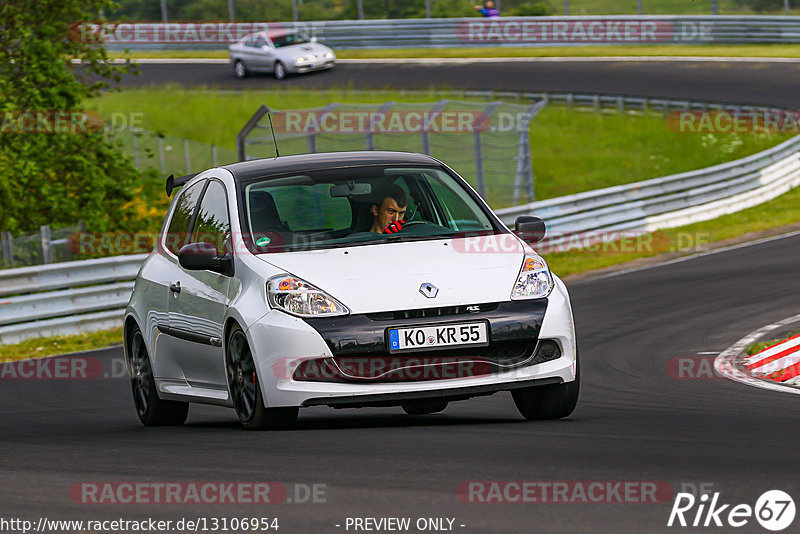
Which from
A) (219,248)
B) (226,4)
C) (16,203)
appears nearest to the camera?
(219,248)

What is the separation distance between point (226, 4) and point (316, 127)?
25654 mm

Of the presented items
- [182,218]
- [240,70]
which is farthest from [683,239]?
[240,70]

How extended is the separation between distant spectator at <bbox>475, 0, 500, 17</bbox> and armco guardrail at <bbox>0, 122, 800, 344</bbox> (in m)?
19.4

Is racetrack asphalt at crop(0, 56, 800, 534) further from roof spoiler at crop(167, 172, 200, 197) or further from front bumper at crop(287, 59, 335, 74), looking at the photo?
front bumper at crop(287, 59, 335, 74)

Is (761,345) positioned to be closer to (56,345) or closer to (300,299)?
(300,299)

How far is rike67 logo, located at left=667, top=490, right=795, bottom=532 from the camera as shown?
4.71 m

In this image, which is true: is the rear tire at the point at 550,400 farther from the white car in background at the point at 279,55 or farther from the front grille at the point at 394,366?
the white car in background at the point at 279,55

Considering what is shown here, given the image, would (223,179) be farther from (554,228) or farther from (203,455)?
(554,228)

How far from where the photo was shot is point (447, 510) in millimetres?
5059

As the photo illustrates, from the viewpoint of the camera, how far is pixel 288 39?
41.4 meters

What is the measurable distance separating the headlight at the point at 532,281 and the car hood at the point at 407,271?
44 millimetres

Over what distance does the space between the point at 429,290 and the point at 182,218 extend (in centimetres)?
265

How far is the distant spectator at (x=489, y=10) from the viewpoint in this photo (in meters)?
43.7

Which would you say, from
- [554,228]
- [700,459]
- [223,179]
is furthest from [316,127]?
[700,459]
